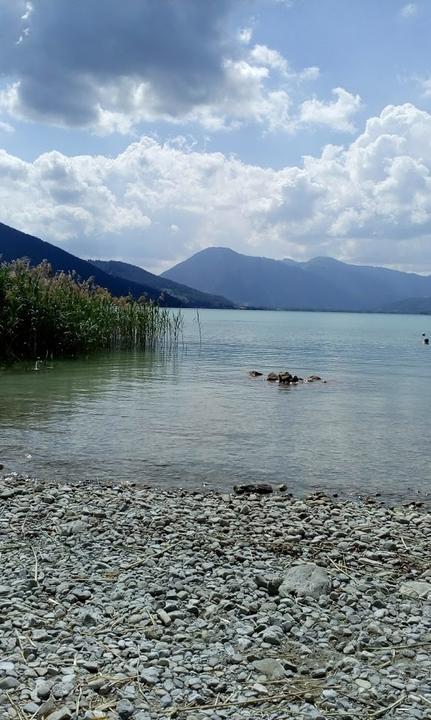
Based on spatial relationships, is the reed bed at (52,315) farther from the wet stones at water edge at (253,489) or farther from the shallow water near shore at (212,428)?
the wet stones at water edge at (253,489)

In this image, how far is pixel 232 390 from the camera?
29891mm

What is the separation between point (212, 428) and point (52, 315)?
18.5 metres

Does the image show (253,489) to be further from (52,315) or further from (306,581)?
(52,315)

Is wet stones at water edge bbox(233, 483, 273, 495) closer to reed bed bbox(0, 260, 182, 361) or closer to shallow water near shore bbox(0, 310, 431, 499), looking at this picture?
A: shallow water near shore bbox(0, 310, 431, 499)

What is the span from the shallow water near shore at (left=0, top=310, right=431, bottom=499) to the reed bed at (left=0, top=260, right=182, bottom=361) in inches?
66.6

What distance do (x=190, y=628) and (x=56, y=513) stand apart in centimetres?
440

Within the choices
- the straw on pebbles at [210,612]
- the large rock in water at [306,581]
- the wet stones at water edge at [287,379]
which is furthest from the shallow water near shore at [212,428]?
the large rock in water at [306,581]

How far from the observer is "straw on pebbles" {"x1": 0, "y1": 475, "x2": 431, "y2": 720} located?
5434 mm

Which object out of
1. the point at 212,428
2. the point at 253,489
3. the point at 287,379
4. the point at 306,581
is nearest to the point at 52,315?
the point at 287,379

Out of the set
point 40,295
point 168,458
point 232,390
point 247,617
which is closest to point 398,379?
point 232,390

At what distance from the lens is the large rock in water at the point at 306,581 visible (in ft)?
24.8

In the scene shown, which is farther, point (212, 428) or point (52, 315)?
point (52, 315)

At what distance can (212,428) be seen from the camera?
20062 mm

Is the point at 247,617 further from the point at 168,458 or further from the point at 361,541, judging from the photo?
the point at 168,458
